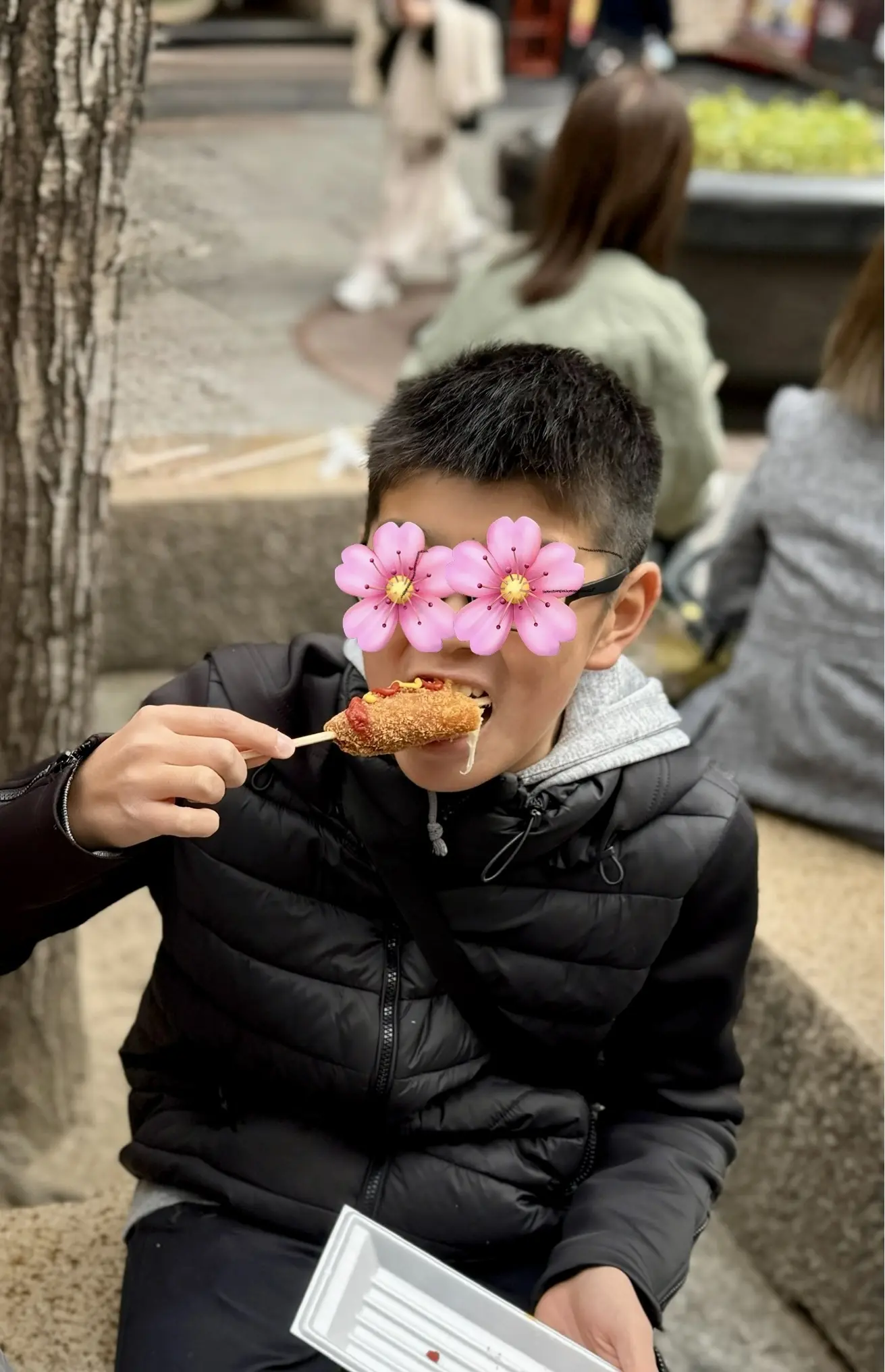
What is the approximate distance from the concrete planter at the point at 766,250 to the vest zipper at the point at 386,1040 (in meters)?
3.60

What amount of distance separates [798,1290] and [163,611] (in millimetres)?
2079

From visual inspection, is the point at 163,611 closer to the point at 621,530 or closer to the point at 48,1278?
the point at 48,1278

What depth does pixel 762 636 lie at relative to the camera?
2.19 meters

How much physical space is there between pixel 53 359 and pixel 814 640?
123 cm

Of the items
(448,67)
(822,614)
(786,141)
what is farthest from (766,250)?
(822,614)

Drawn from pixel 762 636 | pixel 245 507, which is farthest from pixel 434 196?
pixel 762 636

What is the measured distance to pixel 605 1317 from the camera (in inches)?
46.2

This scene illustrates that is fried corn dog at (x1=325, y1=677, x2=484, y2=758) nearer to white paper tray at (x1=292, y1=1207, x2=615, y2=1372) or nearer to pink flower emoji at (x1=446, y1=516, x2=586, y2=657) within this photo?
pink flower emoji at (x1=446, y1=516, x2=586, y2=657)

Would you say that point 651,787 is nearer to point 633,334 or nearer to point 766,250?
point 633,334

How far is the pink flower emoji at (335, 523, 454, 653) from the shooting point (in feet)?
3.48

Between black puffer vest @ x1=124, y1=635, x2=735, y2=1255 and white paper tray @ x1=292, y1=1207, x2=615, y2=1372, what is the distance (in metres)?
0.13

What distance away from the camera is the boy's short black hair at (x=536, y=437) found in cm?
113

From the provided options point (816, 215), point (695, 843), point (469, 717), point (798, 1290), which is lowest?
point (798, 1290)

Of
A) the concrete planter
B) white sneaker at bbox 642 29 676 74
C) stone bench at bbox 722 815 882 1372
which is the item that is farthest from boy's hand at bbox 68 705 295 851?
white sneaker at bbox 642 29 676 74
